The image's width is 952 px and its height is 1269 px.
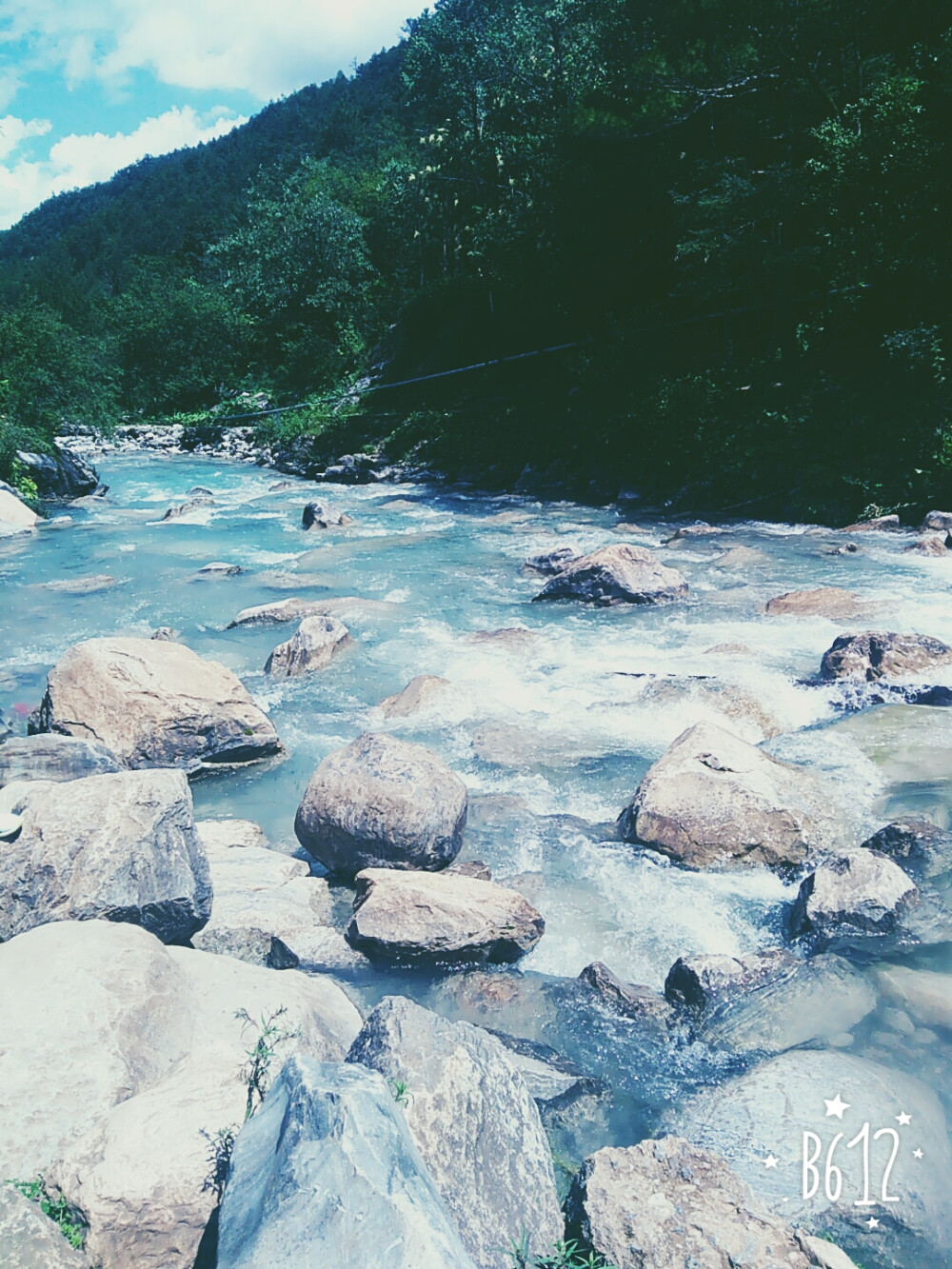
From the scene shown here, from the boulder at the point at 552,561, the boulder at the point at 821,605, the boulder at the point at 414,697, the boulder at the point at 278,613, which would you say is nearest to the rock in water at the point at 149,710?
the boulder at the point at 414,697

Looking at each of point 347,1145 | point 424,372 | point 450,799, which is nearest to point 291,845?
point 450,799

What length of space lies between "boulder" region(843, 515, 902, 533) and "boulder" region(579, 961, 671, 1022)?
A: 12270mm

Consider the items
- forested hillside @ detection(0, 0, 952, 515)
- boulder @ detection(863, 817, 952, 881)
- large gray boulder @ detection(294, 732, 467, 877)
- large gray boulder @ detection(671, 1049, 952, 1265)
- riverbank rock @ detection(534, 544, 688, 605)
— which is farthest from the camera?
forested hillside @ detection(0, 0, 952, 515)

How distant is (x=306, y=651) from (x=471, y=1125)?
692cm

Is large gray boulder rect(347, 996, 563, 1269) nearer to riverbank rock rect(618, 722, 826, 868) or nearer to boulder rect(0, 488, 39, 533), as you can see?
riverbank rock rect(618, 722, 826, 868)

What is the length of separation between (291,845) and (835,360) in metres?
16.6

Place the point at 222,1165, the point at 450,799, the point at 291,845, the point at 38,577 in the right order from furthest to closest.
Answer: the point at 38,577, the point at 291,845, the point at 450,799, the point at 222,1165

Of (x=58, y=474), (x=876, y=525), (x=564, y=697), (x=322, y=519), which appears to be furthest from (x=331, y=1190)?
(x=58, y=474)

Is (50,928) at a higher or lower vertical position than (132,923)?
higher

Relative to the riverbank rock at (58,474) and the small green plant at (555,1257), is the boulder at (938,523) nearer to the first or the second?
the small green plant at (555,1257)

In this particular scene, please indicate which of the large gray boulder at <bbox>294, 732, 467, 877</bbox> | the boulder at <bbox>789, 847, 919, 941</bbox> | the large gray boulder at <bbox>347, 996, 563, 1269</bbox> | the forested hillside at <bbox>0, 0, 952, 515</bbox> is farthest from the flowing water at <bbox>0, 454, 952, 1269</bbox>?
the forested hillside at <bbox>0, 0, 952, 515</bbox>

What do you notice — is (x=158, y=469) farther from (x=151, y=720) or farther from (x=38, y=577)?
(x=151, y=720)

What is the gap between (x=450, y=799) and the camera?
5.65 metres

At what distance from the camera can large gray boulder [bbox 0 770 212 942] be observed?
13.7 feet
